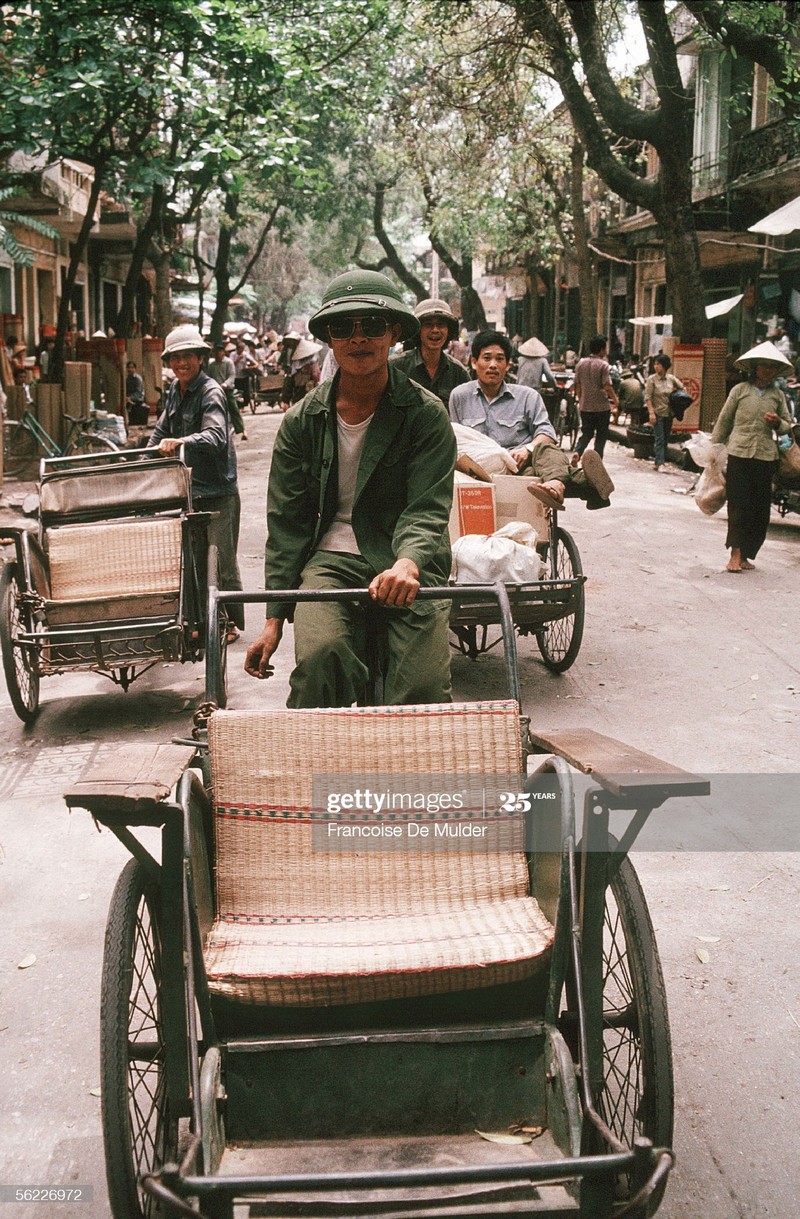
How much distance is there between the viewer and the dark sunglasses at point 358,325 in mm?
3539

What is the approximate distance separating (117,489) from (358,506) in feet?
11.7

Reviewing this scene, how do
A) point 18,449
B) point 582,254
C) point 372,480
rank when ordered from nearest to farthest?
point 372,480, point 18,449, point 582,254

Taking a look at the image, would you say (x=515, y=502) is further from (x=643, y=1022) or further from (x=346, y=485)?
(x=643, y=1022)

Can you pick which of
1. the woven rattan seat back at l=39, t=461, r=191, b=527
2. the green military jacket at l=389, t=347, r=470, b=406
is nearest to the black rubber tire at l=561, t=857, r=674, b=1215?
the woven rattan seat back at l=39, t=461, r=191, b=527

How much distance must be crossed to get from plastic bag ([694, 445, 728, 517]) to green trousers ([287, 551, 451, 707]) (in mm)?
8041

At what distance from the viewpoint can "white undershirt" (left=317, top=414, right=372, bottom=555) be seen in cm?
376

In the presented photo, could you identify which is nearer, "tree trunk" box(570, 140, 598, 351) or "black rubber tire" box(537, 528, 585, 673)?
"black rubber tire" box(537, 528, 585, 673)

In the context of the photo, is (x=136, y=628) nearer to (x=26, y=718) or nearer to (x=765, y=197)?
(x=26, y=718)

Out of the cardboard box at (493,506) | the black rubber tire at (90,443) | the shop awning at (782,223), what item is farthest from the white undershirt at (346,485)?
the black rubber tire at (90,443)

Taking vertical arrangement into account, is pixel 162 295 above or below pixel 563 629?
above

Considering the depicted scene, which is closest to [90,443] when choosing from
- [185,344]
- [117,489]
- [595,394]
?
[595,394]

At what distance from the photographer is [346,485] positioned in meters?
3.81

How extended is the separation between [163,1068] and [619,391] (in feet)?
74.6

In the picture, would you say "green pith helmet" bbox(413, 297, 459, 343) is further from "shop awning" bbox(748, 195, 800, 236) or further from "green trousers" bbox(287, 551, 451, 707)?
"shop awning" bbox(748, 195, 800, 236)
